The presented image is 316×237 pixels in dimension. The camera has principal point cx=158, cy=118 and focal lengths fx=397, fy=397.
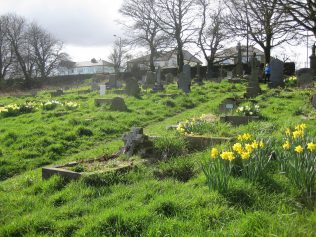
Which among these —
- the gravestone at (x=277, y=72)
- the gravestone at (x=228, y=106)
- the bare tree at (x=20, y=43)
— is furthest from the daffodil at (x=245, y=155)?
the bare tree at (x=20, y=43)

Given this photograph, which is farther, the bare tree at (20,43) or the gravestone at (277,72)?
the bare tree at (20,43)

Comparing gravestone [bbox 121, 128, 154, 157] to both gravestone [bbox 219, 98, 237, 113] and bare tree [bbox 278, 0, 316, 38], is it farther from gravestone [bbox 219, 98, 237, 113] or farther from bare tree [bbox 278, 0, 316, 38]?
bare tree [bbox 278, 0, 316, 38]

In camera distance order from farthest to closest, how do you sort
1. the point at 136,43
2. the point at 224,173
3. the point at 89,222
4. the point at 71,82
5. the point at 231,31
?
the point at 71,82, the point at 136,43, the point at 231,31, the point at 224,173, the point at 89,222

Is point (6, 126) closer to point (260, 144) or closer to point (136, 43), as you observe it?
point (260, 144)

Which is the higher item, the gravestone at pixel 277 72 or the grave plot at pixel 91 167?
the gravestone at pixel 277 72

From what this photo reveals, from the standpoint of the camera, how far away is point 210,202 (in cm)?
440

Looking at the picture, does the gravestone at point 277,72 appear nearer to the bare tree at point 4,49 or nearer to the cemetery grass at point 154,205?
the cemetery grass at point 154,205

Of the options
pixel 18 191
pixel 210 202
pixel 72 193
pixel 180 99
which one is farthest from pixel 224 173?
pixel 180 99

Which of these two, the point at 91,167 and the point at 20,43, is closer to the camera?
the point at 91,167

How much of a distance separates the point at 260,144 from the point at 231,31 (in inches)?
1277

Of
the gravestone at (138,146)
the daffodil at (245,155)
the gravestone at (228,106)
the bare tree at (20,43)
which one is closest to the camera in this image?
the daffodil at (245,155)

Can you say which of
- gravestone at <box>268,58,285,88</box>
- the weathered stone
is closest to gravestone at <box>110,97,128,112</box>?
the weathered stone

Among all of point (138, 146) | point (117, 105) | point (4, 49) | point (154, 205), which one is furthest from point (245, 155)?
point (4, 49)

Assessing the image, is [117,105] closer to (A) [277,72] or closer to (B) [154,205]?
(A) [277,72]
